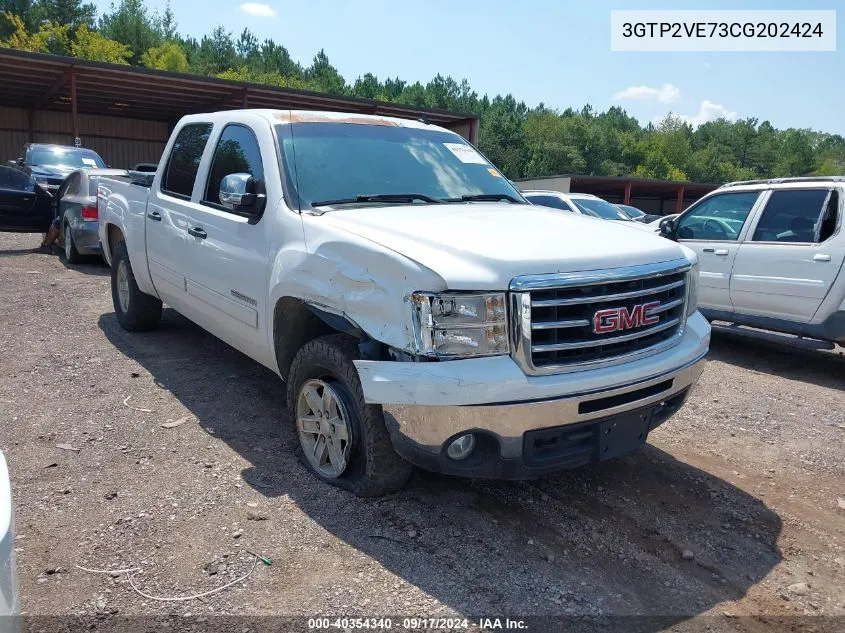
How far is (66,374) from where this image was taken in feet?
17.3

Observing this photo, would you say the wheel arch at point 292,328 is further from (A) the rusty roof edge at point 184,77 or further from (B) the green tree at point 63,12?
(B) the green tree at point 63,12

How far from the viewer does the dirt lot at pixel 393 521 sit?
2689 millimetres

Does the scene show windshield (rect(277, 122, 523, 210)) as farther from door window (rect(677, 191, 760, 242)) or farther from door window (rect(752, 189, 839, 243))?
door window (rect(677, 191, 760, 242))

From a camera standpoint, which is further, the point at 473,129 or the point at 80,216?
the point at 473,129

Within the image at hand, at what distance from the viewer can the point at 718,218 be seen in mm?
7297

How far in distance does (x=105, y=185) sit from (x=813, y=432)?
21.6 ft

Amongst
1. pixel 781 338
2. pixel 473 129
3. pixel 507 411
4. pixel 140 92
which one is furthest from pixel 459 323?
pixel 140 92

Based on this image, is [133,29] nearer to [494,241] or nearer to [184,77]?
[184,77]

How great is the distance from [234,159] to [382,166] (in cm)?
103

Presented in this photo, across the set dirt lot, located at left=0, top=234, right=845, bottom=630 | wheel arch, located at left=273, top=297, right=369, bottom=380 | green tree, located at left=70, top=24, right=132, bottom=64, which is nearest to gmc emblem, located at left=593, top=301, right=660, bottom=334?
dirt lot, located at left=0, top=234, right=845, bottom=630

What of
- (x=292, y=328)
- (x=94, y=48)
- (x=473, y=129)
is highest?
(x=94, y=48)

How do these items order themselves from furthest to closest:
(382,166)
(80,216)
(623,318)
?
1. (80,216)
2. (382,166)
3. (623,318)

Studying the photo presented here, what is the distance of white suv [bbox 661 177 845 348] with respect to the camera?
19.9 feet

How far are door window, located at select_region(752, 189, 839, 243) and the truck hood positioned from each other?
3598 millimetres
